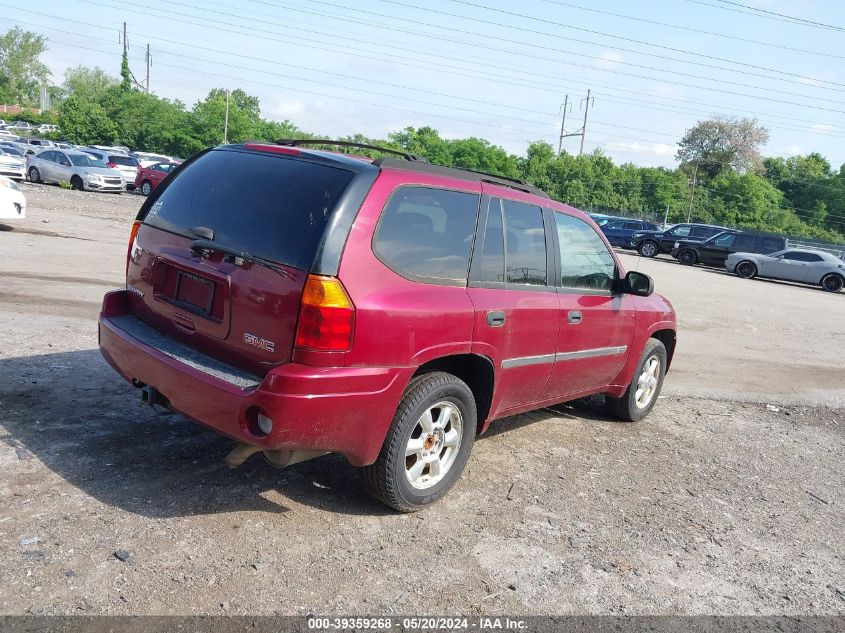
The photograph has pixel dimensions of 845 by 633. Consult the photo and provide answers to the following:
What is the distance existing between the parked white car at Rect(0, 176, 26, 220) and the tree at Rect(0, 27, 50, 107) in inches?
4728

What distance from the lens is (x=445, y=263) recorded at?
4.01 meters

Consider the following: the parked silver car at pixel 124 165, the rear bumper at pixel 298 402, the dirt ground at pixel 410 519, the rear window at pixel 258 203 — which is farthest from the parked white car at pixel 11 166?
the rear bumper at pixel 298 402

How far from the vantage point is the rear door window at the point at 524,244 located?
14.7ft

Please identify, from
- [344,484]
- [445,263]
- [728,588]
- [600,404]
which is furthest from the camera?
[600,404]

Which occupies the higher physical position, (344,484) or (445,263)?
(445,263)

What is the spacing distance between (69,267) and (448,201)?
8.61 metres

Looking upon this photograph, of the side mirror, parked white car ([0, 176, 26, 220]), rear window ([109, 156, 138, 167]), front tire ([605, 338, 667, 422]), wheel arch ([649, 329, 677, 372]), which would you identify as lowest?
front tire ([605, 338, 667, 422])

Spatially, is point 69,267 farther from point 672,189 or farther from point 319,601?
point 672,189

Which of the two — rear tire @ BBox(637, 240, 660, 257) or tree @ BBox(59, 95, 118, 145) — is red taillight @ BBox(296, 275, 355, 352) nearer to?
rear tire @ BBox(637, 240, 660, 257)

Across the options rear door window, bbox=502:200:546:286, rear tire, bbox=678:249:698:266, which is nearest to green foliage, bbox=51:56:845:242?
rear tire, bbox=678:249:698:266

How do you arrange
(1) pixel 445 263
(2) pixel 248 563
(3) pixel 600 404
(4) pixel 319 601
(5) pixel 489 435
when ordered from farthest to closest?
(3) pixel 600 404 → (5) pixel 489 435 → (1) pixel 445 263 → (2) pixel 248 563 → (4) pixel 319 601

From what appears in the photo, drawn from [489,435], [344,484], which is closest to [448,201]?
[344,484]

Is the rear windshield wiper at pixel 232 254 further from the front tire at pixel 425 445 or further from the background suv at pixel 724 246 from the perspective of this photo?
the background suv at pixel 724 246

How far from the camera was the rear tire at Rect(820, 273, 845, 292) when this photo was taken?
26047mm
